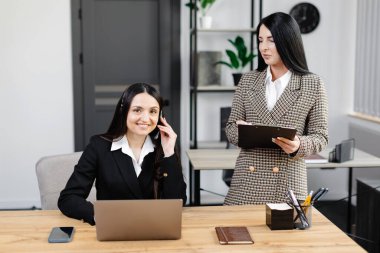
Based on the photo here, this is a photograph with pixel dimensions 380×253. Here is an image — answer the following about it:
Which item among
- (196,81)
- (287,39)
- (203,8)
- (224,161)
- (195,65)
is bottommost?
(224,161)

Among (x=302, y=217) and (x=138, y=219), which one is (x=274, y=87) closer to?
(x=302, y=217)

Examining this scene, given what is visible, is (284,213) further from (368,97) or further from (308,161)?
(368,97)

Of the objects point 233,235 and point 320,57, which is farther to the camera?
point 320,57

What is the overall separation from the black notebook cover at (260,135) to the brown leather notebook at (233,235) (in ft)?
1.50

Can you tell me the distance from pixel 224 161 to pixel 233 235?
1.77 m

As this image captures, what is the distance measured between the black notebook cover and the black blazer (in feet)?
1.03

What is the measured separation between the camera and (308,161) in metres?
3.57

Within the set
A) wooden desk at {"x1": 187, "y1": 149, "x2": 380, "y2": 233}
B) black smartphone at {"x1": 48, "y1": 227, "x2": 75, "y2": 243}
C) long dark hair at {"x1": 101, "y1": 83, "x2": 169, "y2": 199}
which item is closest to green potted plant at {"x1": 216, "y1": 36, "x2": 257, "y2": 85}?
wooden desk at {"x1": 187, "y1": 149, "x2": 380, "y2": 233}

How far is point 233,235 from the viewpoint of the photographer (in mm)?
1906

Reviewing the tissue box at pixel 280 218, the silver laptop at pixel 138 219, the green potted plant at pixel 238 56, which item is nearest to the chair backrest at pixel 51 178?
the silver laptop at pixel 138 219

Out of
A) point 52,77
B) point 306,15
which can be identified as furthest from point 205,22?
point 52,77

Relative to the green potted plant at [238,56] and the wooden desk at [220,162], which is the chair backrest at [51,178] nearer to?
the wooden desk at [220,162]

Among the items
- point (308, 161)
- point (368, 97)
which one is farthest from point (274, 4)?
point (308, 161)

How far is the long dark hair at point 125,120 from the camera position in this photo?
2.27 meters
